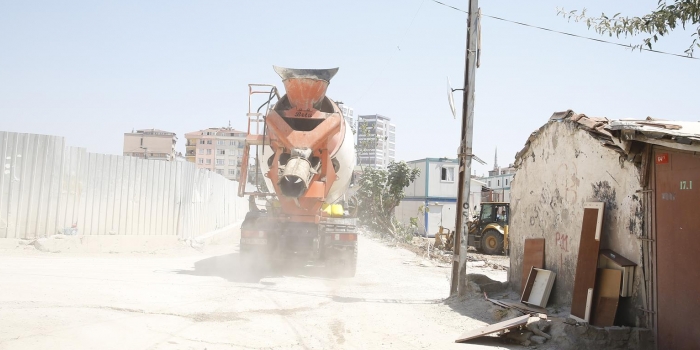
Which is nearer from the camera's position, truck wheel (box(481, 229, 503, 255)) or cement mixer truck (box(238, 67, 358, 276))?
cement mixer truck (box(238, 67, 358, 276))

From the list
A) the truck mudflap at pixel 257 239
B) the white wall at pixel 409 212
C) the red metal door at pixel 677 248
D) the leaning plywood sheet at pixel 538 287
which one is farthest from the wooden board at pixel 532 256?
the white wall at pixel 409 212

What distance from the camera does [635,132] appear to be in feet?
20.2

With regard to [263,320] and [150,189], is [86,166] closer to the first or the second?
[150,189]

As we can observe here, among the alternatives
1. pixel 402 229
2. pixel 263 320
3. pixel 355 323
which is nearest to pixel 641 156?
pixel 355 323

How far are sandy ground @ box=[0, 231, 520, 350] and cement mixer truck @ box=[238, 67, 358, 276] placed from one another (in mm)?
686

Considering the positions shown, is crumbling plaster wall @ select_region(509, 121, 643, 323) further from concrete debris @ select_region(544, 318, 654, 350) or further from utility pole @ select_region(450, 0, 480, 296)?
utility pole @ select_region(450, 0, 480, 296)

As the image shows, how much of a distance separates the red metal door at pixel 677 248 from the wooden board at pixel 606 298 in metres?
0.53

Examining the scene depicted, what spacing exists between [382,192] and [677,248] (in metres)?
30.7

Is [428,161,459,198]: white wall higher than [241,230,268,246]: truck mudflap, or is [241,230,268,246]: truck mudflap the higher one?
[428,161,459,198]: white wall

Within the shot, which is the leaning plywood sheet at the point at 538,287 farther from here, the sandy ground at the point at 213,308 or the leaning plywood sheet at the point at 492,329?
the leaning plywood sheet at the point at 492,329

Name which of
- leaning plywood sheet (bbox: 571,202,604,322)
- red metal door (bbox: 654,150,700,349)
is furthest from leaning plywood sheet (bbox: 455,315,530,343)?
red metal door (bbox: 654,150,700,349)

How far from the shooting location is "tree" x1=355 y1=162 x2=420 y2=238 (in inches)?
1406

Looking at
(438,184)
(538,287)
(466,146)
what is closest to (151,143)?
(438,184)

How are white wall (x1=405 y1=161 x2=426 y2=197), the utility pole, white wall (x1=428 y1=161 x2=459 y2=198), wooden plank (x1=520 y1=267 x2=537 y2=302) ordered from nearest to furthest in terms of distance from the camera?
wooden plank (x1=520 y1=267 x2=537 y2=302)
the utility pole
white wall (x1=428 y1=161 x2=459 y2=198)
white wall (x1=405 y1=161 x2=426 y2=197)
